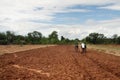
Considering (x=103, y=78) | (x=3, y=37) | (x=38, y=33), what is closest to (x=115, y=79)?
(x=103, y=78)

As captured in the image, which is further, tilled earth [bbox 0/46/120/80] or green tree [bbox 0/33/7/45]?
green tree [bbox 0/33/7/45]

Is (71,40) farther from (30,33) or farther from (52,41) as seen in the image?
(30,33)

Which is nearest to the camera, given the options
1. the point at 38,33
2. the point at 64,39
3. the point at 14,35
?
the point at 14,35

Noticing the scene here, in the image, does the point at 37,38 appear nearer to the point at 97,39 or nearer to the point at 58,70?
the point at 97,39

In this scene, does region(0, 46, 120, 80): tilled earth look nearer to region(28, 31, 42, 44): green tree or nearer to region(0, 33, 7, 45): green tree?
region(0, 33, 7, 45): green tree

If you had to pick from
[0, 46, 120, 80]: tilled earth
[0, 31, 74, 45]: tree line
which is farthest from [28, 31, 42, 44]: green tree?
[0, 46, 120, 80]: tilled earth

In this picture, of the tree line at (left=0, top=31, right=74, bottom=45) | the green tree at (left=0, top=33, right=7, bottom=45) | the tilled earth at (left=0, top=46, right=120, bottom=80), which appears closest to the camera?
the tilled earth at (left=0, top=46, right=120, bottom=80)

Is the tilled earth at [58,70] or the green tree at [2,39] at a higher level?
the green tree at [2,39]

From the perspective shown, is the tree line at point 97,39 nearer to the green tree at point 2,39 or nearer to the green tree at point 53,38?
the green tree at point 53,38

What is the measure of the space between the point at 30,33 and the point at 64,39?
1870 centimetres

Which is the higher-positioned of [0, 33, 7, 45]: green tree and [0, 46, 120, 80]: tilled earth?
[0, 33, 7, 45]: green tree

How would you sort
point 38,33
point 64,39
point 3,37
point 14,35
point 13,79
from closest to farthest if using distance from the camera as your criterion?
point 13,79
point 3,37
point 14,35
point 64,39
point 38,33

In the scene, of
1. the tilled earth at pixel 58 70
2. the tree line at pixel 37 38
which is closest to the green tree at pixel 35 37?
the tree line at pixel 37 38

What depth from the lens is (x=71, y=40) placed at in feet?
480
